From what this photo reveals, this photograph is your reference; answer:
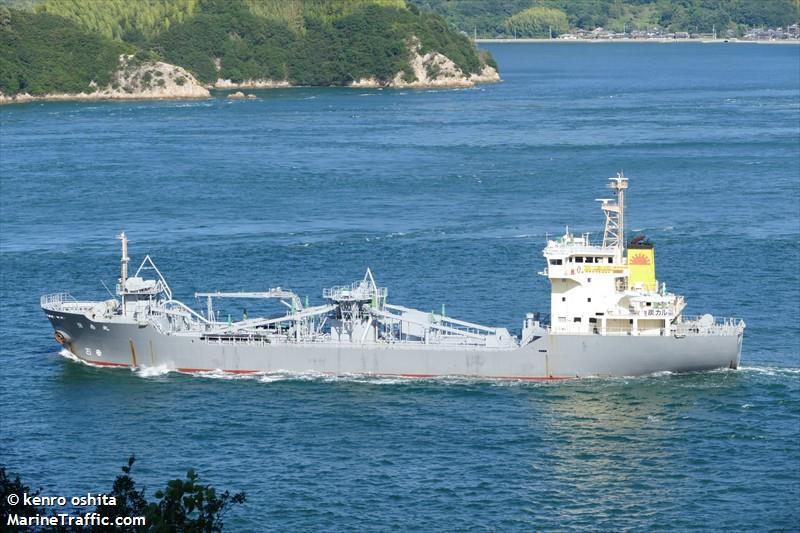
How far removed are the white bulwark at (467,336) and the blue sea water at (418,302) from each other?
0.91 metres

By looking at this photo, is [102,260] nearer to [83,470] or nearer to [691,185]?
[83,470]

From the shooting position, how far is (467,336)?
5766cm

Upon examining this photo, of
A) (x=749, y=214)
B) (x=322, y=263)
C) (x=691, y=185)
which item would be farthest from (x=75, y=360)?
(x=691, y=185)

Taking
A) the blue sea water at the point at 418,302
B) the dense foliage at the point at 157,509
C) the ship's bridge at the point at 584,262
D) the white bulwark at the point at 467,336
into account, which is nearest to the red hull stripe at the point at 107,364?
the white bulwark at the point at 467,336

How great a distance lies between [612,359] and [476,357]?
→ 4901 mm

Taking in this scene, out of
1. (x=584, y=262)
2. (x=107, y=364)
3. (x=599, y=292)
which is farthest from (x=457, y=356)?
(x=107, y=364)

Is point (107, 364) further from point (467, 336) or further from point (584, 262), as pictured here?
point (584, 262)

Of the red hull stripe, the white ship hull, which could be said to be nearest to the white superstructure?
the white ship hull

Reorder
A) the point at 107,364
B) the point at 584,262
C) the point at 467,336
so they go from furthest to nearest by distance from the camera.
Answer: the point at 107,364 → the point at 467,336 → the point at 584,262

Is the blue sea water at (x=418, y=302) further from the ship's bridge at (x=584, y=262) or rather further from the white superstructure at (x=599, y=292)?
the ship's bridge at (x=584, y=262)

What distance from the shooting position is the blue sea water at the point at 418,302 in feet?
150

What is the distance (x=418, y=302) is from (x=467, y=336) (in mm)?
10593

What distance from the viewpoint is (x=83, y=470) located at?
156ft

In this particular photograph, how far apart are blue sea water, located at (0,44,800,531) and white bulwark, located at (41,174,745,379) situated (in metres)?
0.91
